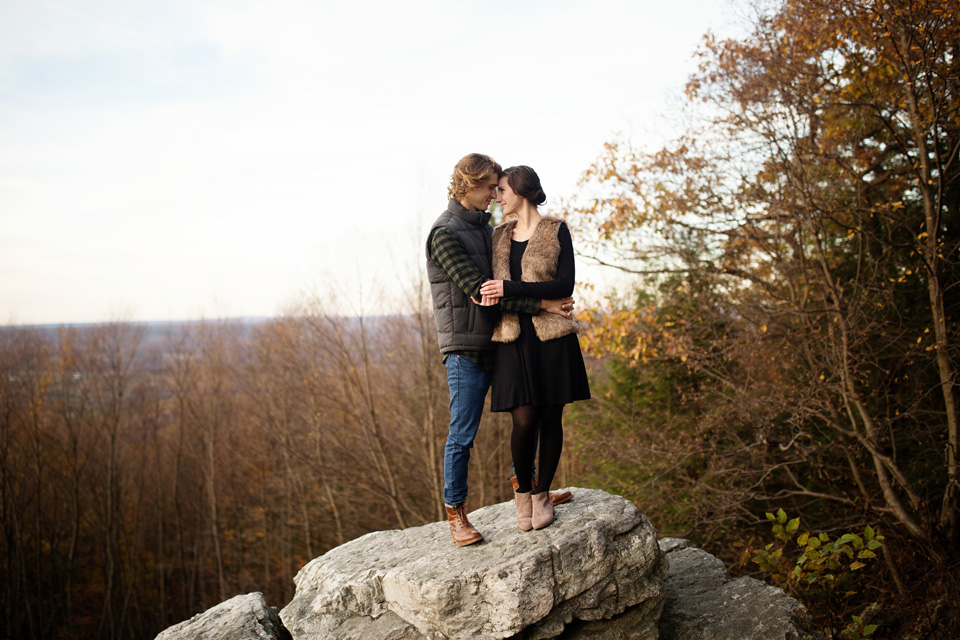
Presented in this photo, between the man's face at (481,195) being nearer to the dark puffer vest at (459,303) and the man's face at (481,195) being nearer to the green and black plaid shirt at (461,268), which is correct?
the dark puffer vest at (459,303)

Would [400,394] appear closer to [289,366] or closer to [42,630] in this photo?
[289,366]

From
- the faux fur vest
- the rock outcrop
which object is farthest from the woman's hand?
the rock outcrop

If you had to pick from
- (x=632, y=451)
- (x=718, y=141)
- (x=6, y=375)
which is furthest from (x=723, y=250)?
(x=6, y=375)

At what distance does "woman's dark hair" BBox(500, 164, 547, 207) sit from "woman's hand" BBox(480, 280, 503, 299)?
54 centimetres

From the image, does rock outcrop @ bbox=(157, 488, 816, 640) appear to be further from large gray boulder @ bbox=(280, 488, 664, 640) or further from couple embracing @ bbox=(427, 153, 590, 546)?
couple embracing @ bbox=(427, 153, 590, 546)

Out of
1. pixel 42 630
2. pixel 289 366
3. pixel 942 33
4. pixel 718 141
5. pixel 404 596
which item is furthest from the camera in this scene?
pixel 289 366

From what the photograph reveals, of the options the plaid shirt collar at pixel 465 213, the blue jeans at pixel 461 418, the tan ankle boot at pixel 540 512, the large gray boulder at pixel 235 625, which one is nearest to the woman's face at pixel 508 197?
the plaid shirt collar at pixel 465 213

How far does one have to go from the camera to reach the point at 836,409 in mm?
6703

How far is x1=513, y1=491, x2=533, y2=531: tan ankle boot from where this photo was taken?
3.45 meters

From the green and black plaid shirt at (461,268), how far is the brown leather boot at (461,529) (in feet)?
3.94

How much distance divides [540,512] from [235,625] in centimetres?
219

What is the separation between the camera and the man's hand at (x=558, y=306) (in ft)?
10.8

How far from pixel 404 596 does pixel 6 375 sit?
1995 cm

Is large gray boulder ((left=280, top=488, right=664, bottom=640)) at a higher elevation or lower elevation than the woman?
lower
